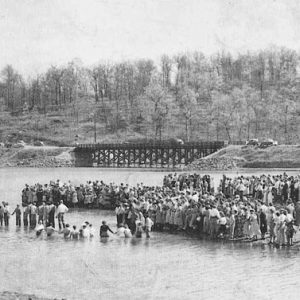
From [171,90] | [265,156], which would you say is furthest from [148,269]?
[171,90]

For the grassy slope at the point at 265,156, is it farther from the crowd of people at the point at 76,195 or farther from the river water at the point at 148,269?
the river water at the point at 148,269

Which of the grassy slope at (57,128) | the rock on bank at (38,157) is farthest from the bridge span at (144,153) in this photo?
the grassy slope at (57,128)

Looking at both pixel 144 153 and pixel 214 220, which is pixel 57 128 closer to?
pixel 144 153

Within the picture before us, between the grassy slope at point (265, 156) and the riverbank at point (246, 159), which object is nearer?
the grassy slope at point (265, 156)

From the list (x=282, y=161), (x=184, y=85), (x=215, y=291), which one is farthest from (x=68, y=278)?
(x=184, y=85)

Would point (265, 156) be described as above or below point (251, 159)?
above

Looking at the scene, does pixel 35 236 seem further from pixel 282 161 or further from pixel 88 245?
pixel 282 161
